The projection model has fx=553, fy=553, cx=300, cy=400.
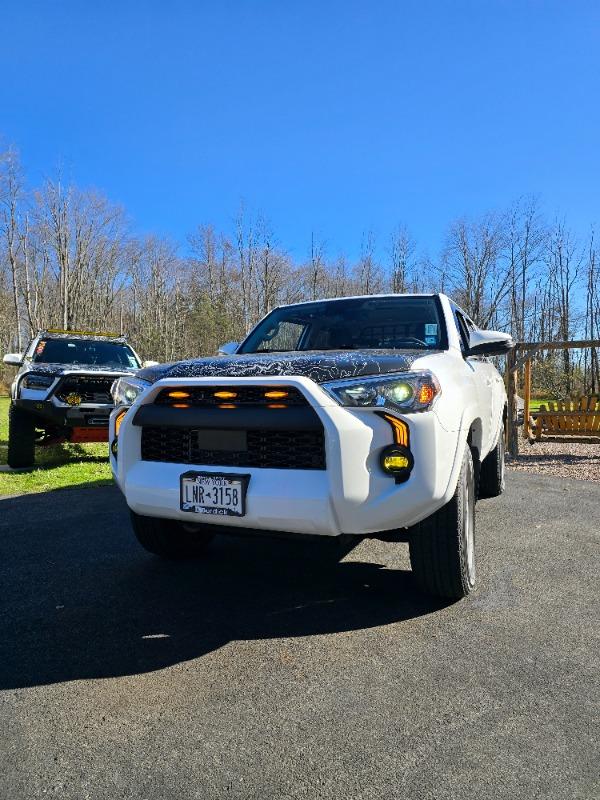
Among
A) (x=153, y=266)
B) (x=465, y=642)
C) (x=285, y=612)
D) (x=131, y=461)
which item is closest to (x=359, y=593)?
(x=285, y=612)

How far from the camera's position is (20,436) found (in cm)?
749

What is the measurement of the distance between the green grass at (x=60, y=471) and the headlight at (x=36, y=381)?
3.75 feet

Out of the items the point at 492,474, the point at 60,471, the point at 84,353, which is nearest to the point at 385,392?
the point at 492,474

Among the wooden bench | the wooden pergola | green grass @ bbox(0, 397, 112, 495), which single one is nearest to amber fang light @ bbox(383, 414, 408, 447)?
green grass @ bbox(0, 397, 112, 495)

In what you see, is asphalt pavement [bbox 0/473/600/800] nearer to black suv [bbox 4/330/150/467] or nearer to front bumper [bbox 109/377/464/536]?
front bumper [bbox 109/377/464/536]

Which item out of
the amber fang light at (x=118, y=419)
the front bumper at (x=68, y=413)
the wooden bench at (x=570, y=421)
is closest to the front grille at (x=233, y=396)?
the amber fang light at (x=118, y=419)

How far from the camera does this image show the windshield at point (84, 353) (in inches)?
325

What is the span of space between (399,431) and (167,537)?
6.29 ft

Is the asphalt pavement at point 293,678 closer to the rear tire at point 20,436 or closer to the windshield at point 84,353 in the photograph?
the rear tire at point 20,436

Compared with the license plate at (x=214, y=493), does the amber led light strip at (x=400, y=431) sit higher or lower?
higher

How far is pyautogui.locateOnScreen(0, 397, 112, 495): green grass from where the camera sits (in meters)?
6.54

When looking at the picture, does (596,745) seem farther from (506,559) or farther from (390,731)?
(506,559)

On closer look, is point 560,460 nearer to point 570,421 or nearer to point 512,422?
point 570,421

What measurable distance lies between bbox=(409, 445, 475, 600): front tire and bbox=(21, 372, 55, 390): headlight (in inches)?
235
